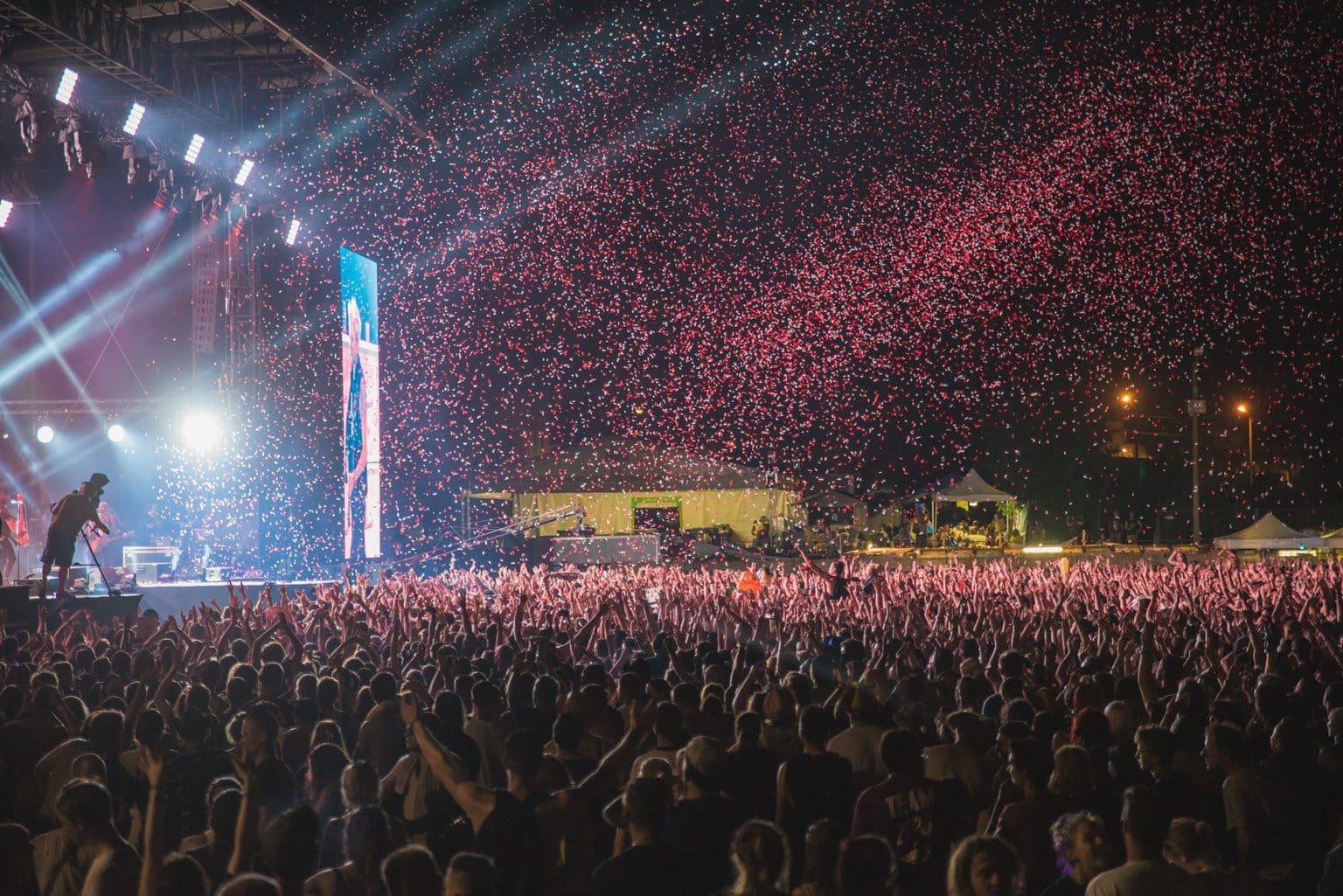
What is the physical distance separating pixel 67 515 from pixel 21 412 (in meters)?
11.2

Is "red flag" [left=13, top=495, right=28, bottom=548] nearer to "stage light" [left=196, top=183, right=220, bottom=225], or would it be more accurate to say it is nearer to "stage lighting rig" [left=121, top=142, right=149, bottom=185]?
"stage light" [left=196, top=183, right=220, bottom=225]

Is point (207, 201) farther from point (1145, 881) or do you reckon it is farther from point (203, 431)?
point (1145, 881)

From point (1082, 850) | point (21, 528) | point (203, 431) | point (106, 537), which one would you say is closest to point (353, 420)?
point (203, 431)

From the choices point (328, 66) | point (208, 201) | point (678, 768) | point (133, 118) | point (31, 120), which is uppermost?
point (328, 66)

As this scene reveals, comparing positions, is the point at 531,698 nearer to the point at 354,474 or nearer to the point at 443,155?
the point at 354,474

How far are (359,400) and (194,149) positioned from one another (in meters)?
4.48

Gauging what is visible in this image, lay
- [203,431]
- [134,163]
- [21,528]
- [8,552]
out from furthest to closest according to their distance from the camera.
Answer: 1. [21,528]
2. [8,552]
3. [203,431]
4. [134,163]

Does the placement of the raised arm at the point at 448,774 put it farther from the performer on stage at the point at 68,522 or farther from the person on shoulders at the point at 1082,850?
the performer on stage at the point at 68,522

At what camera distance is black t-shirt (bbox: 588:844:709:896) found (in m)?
3.27

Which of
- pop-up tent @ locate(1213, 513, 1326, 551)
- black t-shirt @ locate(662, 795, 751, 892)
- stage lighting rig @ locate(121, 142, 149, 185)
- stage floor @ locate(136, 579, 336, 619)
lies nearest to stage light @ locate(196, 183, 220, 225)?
stage lighting rig @ locate(121, 142, 149, 185)

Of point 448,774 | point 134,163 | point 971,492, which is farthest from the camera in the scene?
point 971,492

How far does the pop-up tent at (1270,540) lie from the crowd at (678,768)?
16.9 m

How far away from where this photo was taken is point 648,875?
130 inches

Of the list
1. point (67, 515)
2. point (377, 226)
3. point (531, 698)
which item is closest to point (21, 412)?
point (377, 226)
